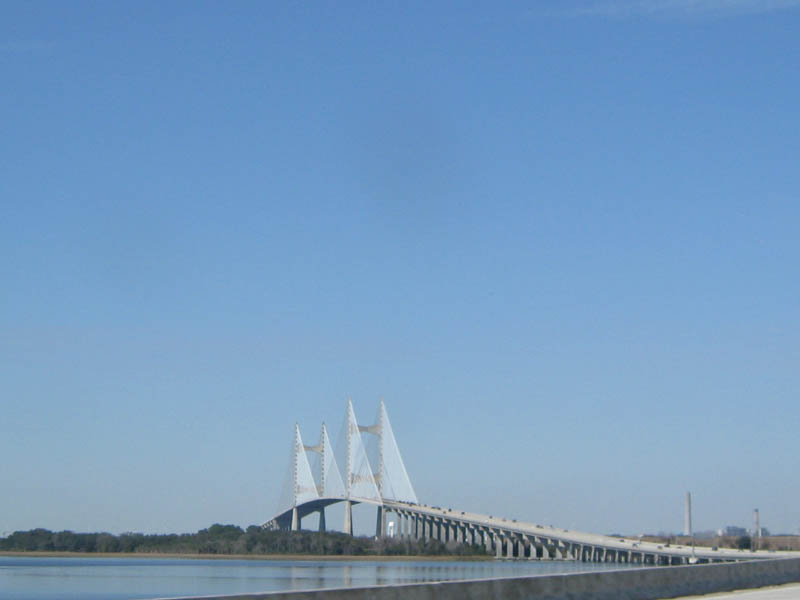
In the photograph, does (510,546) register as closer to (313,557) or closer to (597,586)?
(313,557)

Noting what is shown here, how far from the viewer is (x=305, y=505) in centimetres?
12312

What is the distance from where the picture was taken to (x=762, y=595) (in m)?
26.7

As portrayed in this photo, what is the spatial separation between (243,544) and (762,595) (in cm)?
9876

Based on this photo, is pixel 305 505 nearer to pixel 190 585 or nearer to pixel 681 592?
pixel 190 585

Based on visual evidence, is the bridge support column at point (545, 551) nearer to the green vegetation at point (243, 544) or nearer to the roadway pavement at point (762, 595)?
the green vegetation at point (243, 544)

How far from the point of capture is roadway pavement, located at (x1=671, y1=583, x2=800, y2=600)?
25.6 metres

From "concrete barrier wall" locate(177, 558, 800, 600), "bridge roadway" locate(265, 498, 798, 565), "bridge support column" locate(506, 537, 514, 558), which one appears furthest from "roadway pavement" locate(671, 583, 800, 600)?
"bridge support column" locate(506, 537, 514, 558)

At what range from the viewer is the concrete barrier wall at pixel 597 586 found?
18453mm

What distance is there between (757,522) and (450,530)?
148ft

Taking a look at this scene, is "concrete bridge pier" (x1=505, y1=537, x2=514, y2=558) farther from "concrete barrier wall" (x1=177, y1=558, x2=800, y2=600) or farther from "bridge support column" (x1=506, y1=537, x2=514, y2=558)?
"concrete barrier wall" (x1=177, y1=558, x2=800, y2=600)

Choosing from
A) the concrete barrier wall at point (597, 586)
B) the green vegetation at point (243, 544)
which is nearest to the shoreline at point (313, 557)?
the green vegetation at point (243, 544)

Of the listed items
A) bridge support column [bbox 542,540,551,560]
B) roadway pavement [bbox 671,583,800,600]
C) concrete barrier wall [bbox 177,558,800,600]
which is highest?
bridge support column [bbox 542,540,551,560]

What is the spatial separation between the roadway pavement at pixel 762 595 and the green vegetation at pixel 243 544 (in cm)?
7815

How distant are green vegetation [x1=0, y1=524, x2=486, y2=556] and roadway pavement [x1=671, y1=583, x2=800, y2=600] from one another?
3077 inches
